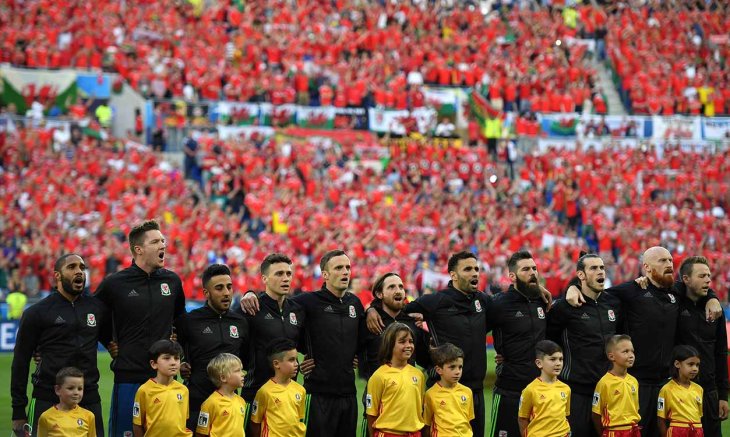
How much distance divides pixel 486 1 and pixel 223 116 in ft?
37.9

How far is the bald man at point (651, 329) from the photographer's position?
403 inches

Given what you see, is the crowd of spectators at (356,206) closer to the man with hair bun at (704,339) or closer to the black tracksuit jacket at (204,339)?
the man with hair bun at (704,339)

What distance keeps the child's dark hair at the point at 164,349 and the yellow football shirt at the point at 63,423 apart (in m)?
0.68

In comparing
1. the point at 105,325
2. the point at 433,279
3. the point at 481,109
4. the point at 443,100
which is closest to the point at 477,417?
the point at 105,325

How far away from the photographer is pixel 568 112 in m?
32.2

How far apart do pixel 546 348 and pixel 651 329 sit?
129cm

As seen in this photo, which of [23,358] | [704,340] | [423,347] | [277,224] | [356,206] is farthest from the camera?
[356,206]

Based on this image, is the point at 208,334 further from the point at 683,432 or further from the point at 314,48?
the point at 314,48

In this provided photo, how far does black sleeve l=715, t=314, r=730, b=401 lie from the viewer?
10.5 m

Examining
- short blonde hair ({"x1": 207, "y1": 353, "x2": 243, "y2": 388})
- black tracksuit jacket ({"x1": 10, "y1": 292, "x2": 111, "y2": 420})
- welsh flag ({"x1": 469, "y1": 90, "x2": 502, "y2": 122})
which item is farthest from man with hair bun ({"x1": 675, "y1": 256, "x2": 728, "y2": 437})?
welsh flag ({"x1": 469, "y1": 90, "x2": 502, "y2": 122})

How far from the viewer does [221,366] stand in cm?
890

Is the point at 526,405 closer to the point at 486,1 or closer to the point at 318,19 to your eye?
the point at 318,19

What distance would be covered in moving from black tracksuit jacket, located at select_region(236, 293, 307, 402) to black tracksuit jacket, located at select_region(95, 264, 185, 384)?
2.31 ft

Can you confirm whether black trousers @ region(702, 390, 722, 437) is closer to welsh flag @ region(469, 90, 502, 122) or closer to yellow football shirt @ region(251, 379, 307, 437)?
yellow football shirt @ region(251, 379, 307, 437)
